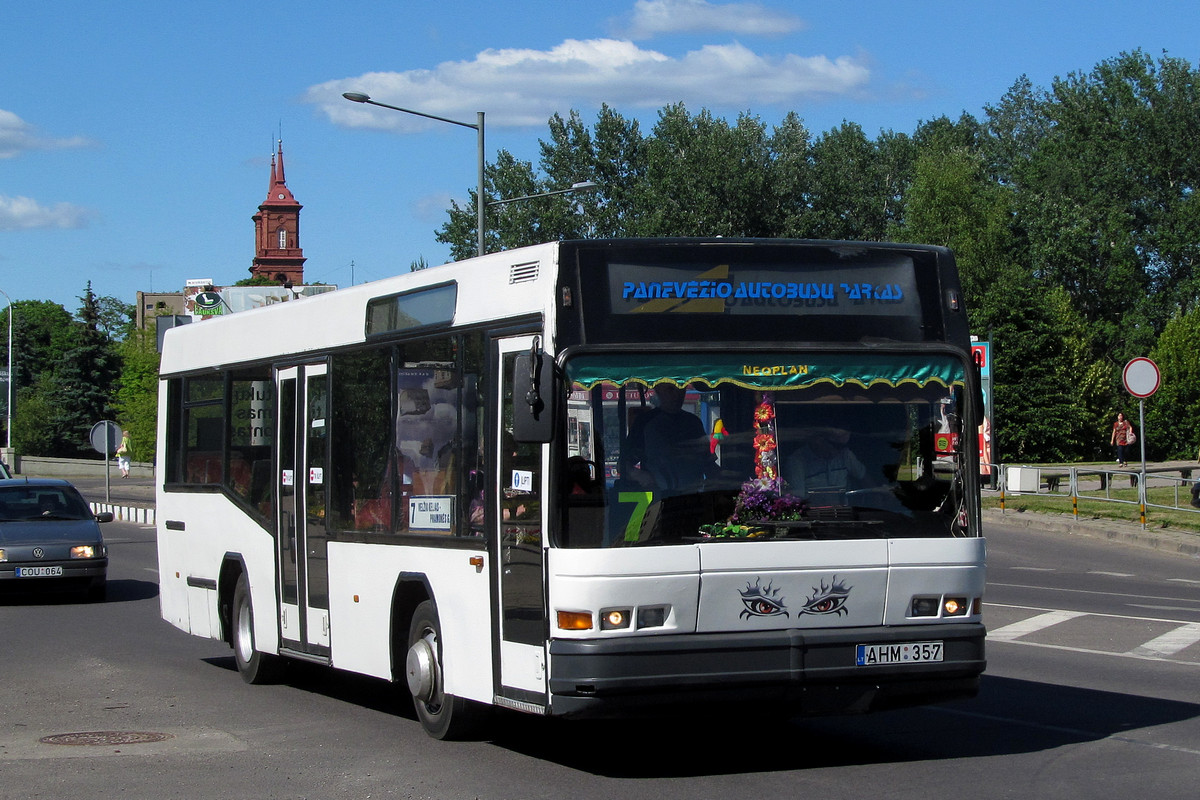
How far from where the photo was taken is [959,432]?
321 inches

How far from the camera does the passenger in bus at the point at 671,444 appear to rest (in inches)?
300

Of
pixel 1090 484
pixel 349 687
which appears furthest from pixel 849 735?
pixel 1090 484

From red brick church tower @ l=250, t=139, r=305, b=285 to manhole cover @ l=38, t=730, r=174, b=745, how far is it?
165m

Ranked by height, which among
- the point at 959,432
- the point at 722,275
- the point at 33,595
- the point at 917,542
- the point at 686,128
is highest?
the point at 686,128

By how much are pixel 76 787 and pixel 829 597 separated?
411 centimetres

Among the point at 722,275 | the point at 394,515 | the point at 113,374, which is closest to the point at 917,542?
the point at 722,275

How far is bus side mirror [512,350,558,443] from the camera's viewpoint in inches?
293

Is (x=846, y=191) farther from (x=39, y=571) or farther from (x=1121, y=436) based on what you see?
(x=39, y=571)

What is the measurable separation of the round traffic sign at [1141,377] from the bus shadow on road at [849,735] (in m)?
17.2

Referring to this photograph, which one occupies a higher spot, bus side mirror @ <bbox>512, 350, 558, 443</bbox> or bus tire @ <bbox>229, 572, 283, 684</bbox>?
bus side mirror @ <bbox>512, 350, 558, 443</bbox>

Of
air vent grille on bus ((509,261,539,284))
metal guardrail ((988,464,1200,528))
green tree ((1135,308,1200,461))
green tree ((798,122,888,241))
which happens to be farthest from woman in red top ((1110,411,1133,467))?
air vent grille on bus ((509,261,539,284))

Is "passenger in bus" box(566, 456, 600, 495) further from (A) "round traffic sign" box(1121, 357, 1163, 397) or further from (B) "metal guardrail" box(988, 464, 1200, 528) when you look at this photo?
(B) "metal guardrail" box(988, 464, 1200, 528)

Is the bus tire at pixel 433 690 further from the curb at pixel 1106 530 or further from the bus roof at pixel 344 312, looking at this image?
the curb at pixel 1106 530

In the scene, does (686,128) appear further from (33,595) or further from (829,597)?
(829,597)
